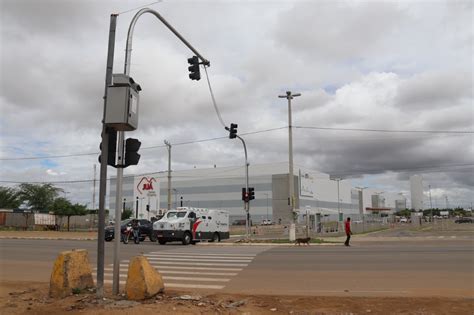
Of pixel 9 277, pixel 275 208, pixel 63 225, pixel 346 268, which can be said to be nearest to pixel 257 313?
pixel 346 268

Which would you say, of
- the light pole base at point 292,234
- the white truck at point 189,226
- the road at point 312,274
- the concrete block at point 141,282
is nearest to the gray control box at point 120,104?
the concrete block at point 141,282

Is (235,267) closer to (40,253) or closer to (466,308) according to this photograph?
(466,308)

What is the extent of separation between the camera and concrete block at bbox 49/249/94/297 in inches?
352

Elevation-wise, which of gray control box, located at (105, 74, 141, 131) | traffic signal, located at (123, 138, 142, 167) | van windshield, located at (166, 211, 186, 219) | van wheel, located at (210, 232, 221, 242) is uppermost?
gray control box, located at (105, 74, 141, 131)

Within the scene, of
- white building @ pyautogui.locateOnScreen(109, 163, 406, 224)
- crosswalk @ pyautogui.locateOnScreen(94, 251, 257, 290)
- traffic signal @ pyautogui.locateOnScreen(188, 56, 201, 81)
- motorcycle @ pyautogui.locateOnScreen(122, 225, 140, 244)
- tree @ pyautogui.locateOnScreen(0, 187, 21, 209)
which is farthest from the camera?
white building @ pyautogui.locateOnScreen(109, 163, 406, 224)

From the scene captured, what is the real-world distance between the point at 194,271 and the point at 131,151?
20.4ft

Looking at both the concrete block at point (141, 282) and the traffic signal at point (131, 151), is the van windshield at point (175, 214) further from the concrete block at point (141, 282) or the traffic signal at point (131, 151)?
the concrete block at point (141, 282)

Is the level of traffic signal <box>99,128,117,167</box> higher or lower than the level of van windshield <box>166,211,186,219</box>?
higher

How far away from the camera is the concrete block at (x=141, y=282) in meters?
8.40

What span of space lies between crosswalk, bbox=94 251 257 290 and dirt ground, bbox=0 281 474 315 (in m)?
2.44

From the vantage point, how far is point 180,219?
98.5 feet

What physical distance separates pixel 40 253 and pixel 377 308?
1766 cm

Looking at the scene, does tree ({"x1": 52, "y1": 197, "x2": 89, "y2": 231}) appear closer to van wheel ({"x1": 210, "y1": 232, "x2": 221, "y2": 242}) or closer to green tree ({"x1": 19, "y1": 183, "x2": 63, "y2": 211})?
van wheel ({"x1": 210, "y1": 232, "x2": 221, "y2": 242})

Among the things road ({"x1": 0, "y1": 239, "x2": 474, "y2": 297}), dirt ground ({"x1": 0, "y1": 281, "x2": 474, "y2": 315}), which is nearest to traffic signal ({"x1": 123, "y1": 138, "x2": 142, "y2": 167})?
dirt ground ({"x1": 0, "y1": 281, "x2": 474, "y2": 315})
